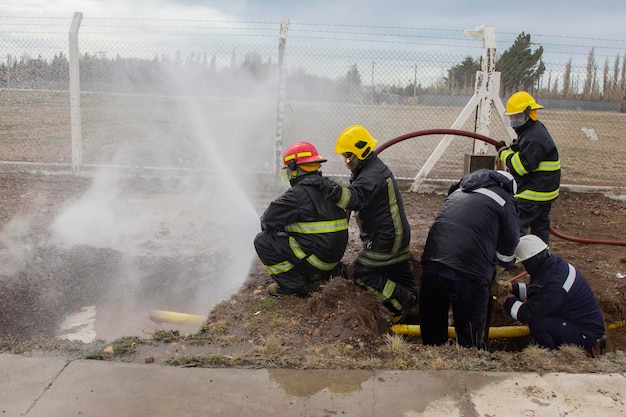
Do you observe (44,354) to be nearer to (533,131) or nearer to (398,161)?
(533,131)

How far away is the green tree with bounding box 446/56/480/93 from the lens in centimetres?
891

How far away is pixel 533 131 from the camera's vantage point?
5.88m

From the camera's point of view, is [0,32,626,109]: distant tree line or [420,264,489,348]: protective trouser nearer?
[420,264,489,348]: protective trouser

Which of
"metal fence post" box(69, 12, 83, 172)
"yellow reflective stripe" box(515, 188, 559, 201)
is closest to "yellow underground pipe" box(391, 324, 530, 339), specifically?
"yellow reflective stripe" box(515, 188, 559, 201)

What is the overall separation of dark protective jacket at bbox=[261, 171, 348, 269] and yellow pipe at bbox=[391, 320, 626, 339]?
885 mm

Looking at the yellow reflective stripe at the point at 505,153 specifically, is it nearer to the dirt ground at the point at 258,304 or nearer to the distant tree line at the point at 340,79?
the dirt ground at the point at 258,304

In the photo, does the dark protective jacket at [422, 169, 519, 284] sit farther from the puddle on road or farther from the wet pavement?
the puddle on road

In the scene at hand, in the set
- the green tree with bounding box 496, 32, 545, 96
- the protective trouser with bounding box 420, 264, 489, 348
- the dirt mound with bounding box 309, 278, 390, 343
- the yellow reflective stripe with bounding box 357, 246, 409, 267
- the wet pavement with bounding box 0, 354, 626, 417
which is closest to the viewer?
the wet pavement with bounding box 0, 354, 626, 417

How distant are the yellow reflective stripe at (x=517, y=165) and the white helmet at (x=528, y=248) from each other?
1.70 meters

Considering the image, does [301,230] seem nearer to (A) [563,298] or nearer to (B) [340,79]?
(A) [563,298]

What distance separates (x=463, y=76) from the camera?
902 cm

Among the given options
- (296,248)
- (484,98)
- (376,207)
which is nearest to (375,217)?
(376,207)

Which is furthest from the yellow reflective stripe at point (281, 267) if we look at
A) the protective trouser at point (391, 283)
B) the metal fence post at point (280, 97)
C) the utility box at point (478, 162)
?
the metal fence post at point (280, 97)

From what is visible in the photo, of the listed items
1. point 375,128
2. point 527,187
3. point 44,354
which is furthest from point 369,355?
point 375,128
